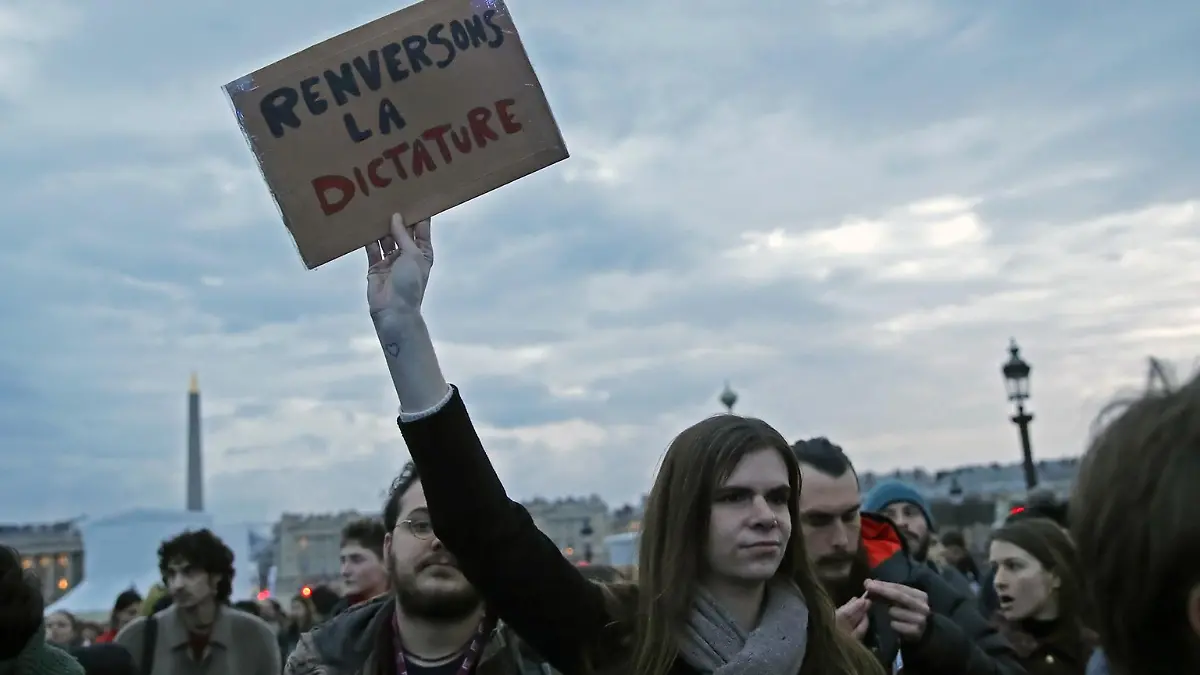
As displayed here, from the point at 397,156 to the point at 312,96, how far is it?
265 mm

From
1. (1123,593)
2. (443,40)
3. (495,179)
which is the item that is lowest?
(1123,593)

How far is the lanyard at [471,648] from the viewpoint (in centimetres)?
322

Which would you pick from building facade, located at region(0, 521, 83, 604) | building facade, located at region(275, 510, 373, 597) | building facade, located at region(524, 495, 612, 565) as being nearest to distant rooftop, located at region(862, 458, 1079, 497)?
building facade, located at region(524, 495, 612, 565)

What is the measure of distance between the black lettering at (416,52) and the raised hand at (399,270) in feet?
1.36

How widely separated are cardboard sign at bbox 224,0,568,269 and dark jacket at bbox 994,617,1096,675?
300cm

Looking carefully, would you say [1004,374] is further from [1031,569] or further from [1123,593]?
[1123,593]

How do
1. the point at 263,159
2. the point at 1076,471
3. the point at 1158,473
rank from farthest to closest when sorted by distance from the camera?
the point at 263,159
the point at 1076,471
the point at 1158,473

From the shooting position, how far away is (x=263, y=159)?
2.95 meters

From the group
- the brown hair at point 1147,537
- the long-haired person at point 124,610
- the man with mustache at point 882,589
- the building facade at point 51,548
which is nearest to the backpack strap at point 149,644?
the man with mustache at point 882,589

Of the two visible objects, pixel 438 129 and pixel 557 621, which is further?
pixel 438 129

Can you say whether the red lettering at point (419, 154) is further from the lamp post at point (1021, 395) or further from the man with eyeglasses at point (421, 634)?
the lamp post at point (1021, 395)

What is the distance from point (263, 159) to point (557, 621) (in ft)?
4.57

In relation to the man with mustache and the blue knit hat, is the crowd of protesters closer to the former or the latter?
the man with mustache

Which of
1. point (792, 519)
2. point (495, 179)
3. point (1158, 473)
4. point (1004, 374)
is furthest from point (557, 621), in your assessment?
point (1004, 374)
